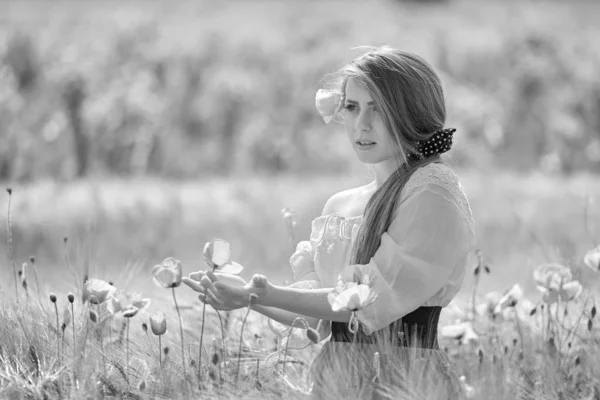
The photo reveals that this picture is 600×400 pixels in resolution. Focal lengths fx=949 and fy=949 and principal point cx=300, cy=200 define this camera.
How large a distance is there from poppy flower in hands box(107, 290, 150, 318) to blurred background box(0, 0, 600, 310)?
12.6ft

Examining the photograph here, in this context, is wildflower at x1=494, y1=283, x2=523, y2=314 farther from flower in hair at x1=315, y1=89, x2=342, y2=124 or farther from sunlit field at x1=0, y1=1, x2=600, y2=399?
flower in hair at x1=315, y1=89, x2=342, y2=124

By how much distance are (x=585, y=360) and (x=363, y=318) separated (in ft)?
2.86

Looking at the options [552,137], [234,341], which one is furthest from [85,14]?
[234,341]

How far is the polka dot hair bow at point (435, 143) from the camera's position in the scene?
2.19 m

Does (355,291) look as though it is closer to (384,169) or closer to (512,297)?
(384,169)

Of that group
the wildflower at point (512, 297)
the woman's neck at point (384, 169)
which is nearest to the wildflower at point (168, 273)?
the woman's neck at point (384, 169)

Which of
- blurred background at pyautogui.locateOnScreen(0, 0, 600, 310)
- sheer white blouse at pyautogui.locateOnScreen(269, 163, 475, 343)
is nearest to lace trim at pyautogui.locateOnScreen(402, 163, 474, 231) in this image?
sheer white blouse at pyautogui.locateOnScreen(269, 163, 475, 343)

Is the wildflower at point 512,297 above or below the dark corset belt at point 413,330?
below

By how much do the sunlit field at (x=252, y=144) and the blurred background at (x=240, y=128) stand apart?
20mm

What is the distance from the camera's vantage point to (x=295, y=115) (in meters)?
9.08

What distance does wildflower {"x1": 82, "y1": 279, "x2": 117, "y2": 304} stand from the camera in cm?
213

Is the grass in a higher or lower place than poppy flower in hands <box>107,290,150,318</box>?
lower

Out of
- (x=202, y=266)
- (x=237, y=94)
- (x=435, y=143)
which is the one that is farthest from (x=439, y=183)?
(x=237, y=94)

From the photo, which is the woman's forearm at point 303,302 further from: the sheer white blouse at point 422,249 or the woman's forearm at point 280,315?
the woman's forearm at point 280,315
